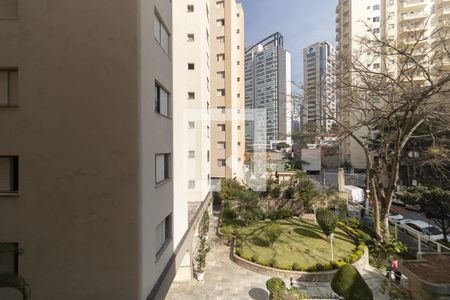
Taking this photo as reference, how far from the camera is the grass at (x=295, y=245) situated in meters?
12.7

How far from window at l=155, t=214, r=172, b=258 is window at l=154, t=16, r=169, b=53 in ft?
16.5

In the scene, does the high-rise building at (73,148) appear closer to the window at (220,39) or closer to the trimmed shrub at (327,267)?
the trimmed shrub at (327,267)

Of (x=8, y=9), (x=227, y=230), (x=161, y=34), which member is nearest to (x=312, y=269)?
(x=227, y=230)

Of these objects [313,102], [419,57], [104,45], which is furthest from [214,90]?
[104,45]

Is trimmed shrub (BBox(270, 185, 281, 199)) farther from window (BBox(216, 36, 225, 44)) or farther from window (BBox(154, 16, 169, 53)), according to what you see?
window (BBox(216, 36, 225, 44))

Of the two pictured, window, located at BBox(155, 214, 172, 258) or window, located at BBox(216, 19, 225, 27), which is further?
window, located at BBox(216, 19, 225, 27)

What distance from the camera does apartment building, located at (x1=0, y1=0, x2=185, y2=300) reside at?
16.4ft

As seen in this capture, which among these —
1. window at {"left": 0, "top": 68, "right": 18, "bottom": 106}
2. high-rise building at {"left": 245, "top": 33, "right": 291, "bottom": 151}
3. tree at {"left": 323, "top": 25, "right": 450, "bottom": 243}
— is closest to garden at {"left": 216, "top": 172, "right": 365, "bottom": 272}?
tree at {"left": 323, "top": 25, "right": 450, "bottom": 243}

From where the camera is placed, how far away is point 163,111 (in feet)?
24.1

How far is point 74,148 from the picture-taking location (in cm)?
505

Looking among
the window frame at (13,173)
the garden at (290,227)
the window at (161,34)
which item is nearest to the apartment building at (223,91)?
the garden at (290,227)

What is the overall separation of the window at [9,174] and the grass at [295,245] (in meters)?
10.7

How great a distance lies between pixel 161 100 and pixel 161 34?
188 cm

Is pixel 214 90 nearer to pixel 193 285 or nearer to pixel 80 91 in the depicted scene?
pixel 193 285
